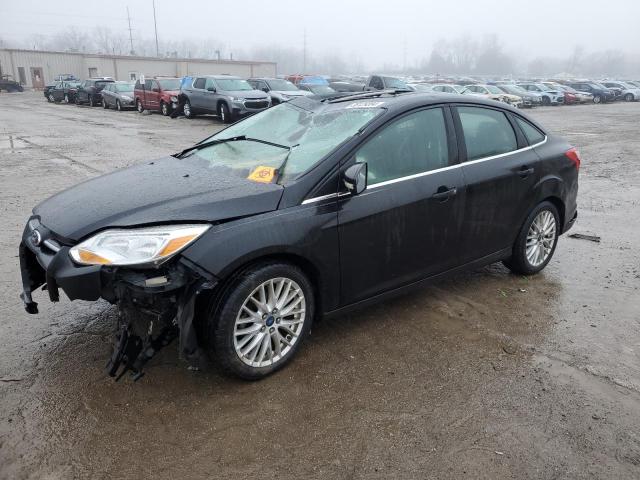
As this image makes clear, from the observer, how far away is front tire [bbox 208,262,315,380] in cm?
302

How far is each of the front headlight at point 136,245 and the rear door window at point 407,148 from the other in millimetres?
1286

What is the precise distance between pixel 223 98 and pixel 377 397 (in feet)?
58.4

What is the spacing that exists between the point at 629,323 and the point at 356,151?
2566 mm

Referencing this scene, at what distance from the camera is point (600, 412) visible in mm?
3053

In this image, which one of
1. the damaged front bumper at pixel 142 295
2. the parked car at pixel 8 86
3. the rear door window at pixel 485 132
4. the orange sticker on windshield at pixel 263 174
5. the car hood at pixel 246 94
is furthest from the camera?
the parked car at pixel 8 86

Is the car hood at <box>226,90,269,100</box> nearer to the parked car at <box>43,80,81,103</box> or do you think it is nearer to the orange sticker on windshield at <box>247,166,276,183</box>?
the orange sticker on windshield at <box>247,166,276,183</box>

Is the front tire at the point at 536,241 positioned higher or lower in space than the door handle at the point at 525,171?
lower

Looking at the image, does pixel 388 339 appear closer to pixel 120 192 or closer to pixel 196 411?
pixel 196 411

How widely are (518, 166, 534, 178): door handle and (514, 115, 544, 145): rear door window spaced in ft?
1.06

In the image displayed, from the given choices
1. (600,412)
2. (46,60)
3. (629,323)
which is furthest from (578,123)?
(46,60)

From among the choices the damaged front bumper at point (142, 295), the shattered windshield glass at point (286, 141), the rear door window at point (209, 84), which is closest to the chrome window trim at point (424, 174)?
the shattered windshield glass at point (286, 141)

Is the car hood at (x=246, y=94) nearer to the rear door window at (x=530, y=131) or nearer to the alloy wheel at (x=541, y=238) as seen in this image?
the rear door window at (x=530, y=131)

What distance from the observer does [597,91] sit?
130 feet

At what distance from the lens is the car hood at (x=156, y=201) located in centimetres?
305
